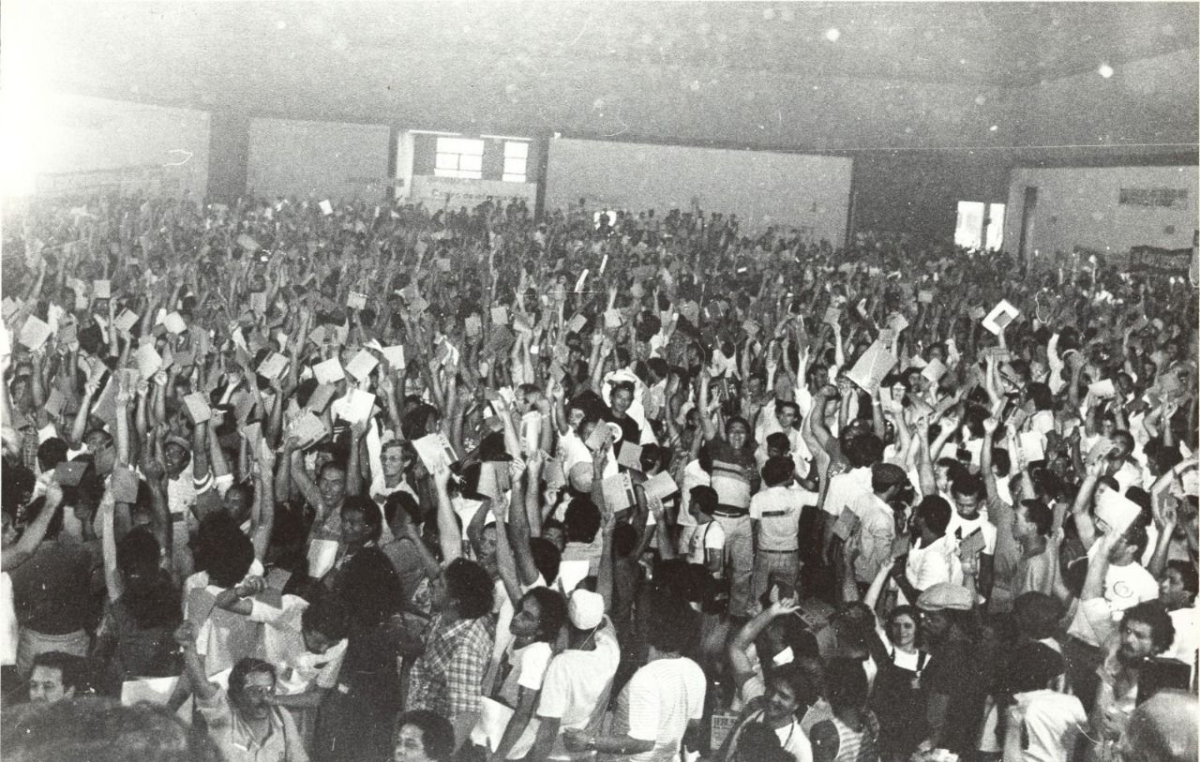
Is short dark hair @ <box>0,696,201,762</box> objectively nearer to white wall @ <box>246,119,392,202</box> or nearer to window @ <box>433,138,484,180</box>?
white wall @ <box>246,119,392,202</box>

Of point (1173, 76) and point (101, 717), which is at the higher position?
point (1173, 76)

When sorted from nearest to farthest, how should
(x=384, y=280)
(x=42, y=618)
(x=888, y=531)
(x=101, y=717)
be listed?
(x=101, y=717) < (x=42, y=618) < (x=888, y=531) < (x=384, y=280)

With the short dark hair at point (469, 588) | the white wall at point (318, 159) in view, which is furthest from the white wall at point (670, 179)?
the short dark hair at point (469, 588)

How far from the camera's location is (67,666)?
4.01 meters

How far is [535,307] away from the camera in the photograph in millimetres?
11906

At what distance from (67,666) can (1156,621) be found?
12.4 feet

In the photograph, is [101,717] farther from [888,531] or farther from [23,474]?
[888,531]

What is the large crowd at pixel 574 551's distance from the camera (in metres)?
4.05

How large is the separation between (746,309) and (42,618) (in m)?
9.43

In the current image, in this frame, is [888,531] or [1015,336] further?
[1015,336]

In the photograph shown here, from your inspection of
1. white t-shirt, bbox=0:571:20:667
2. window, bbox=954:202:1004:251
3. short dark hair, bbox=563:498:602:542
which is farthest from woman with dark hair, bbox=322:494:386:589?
window, bbox=954:202:1004:251

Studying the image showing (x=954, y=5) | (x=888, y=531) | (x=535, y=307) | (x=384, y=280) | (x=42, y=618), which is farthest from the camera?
(x=954, y=5)

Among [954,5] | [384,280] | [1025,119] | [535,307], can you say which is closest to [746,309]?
[535,307]

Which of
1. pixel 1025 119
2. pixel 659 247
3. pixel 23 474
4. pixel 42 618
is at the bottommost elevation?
pixel 42 618
